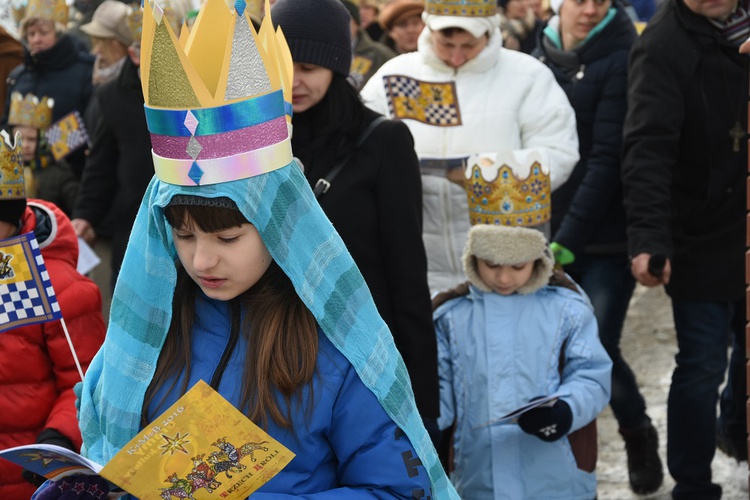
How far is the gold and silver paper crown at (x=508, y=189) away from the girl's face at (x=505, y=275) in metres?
0.18

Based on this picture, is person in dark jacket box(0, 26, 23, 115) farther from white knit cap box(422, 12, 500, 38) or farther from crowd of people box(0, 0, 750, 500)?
white knit cap box(422, 12, 500, 38)

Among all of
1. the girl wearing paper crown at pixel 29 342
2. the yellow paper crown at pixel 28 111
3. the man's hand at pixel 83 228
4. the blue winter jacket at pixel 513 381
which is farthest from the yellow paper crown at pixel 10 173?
Answer: the yellow paper crown at pixel 28 111

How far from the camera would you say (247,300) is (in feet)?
9.05

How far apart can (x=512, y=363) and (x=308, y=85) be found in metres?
1.25

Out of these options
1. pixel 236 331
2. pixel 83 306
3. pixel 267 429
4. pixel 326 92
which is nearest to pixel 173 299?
pixel 236 331

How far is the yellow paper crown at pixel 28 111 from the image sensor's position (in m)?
7.36

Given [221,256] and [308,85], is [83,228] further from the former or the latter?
[221,256]

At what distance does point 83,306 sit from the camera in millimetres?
4074

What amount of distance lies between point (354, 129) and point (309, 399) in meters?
1.74

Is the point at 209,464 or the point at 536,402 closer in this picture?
the point at 209,464

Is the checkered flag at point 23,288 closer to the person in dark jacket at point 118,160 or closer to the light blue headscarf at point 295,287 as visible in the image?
the light blue headscarf at point 295,287

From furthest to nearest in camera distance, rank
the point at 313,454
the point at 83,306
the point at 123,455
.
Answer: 1. the point at 83,306
2. the point at 313,454
3. the point at 123,455

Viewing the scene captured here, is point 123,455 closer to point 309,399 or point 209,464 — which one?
point 209,464

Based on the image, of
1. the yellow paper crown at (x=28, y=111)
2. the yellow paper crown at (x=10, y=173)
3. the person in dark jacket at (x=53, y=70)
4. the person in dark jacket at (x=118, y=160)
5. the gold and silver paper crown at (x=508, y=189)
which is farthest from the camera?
the person in dark jacket at (x=53, y=70)
